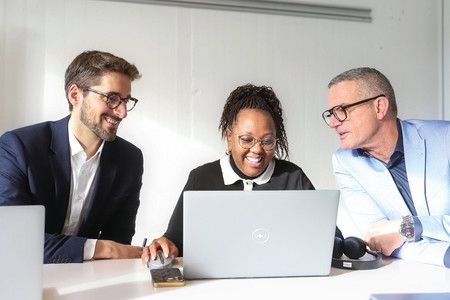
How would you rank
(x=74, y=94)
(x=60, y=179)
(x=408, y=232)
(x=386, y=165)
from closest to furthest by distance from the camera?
(x=408, y=232) < (x=60, y=179) < (x=386, y=165) < (x=74, y=94)

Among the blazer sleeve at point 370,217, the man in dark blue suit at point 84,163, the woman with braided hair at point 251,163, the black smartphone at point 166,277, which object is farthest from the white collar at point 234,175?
the black smartphone at point 166,277

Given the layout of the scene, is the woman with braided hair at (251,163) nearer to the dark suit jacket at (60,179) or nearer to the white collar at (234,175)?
the white collar at (234,175)

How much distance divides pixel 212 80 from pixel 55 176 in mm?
2089

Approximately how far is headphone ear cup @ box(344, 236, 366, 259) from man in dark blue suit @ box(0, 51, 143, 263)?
0.85 m

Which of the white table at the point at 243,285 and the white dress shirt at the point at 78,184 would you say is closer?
the white table at the point at 243,285

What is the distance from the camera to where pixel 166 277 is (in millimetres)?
1354

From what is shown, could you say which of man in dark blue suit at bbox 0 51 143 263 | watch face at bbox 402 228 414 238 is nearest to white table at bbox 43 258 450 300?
watch face at bbox 402 228 414 238

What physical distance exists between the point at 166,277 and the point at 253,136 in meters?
0.92

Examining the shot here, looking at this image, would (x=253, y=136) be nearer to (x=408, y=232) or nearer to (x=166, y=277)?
(x=408, y=232)

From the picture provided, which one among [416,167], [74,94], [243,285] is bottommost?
[243,285]

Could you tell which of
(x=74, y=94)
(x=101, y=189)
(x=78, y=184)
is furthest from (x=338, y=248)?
(x=74, y=94)

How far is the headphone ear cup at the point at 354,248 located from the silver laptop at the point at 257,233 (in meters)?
0.25

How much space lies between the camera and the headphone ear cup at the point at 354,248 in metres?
1.62

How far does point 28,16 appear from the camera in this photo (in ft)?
11.5
